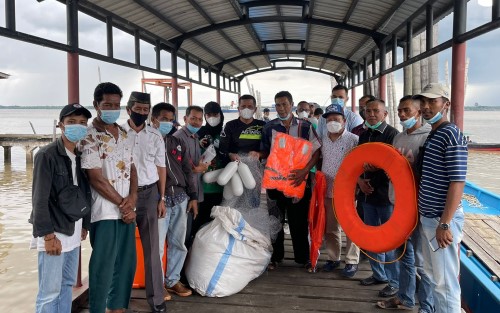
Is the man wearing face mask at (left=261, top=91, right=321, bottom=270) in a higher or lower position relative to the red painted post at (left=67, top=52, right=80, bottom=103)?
lower

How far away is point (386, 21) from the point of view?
4.95m

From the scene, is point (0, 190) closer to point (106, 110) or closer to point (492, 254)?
point (106, 110)

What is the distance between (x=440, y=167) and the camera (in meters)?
2.09

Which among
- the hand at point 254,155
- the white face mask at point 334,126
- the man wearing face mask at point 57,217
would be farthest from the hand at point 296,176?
the man wearing face mask at point 57,217

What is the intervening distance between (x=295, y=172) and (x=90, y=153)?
5.97 feet

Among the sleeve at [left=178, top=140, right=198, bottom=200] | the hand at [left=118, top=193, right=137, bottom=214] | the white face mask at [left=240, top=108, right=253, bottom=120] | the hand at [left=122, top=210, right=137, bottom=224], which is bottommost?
the hand at [left=122, top=210, right=137, bottom=224]

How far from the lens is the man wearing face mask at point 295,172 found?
136 inches

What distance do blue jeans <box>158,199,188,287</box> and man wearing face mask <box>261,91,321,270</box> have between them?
944mm

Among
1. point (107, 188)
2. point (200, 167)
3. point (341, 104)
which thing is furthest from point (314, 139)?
point (107, 188)

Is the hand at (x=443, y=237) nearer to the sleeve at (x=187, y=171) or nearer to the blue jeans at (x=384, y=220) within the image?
the blue jeans at (x=384, y=220)

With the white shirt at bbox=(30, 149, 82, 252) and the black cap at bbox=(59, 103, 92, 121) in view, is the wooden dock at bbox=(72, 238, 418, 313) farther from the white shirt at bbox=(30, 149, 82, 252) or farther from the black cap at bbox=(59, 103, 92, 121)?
the black cap at bbox=(59, 103, 92, 121)

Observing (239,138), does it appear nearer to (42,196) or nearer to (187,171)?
(187,171)

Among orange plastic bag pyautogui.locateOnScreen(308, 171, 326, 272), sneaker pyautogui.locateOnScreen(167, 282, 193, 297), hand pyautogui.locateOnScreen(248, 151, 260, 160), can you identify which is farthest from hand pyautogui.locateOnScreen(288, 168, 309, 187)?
sneaker pyautogui.locateOnScreen(167, 282, 193, 297)

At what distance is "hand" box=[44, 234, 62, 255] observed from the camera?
6.51ft
